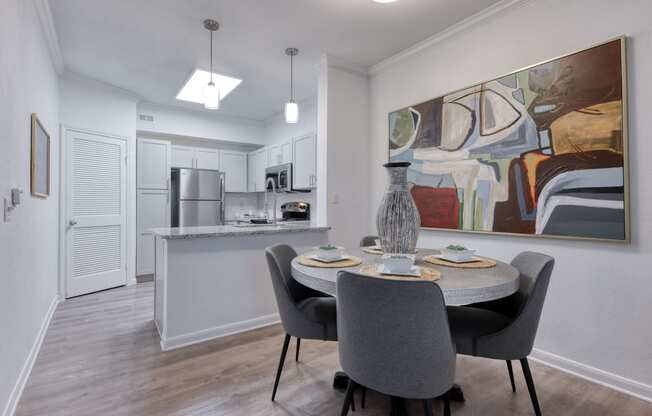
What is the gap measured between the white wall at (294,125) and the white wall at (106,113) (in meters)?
2.04

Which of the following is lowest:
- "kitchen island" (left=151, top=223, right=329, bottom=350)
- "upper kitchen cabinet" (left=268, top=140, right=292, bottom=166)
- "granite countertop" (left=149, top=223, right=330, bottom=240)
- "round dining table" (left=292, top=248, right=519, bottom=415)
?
"kitchen island" (left=151, top=223, right=329, bottom=350)

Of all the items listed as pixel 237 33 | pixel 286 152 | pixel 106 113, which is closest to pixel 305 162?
pixel 286 152

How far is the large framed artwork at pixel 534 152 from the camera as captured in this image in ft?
6.25

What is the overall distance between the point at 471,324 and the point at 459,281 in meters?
0.43

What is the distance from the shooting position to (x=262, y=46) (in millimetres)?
3094

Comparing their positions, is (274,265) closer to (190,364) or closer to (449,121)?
(190,364)

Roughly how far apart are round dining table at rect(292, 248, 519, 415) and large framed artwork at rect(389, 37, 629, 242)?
2.74 ft

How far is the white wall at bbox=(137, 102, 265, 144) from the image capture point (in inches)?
189

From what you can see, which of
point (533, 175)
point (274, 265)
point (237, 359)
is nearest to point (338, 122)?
point (533, 175)

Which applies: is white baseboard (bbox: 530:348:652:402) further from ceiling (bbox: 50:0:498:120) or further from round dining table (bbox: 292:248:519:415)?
ceiling (bbox: 50:0:498:120)

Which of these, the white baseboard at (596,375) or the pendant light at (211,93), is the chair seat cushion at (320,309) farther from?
the pendant light at (211,93)

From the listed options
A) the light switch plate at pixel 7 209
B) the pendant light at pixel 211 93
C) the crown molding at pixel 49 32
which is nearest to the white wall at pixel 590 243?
the pendant light at pixel 211 93

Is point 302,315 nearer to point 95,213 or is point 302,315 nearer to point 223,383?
point 223,383

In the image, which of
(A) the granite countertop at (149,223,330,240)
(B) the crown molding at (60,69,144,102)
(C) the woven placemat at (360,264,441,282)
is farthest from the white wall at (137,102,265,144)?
(C) the woven placemat at (360,264,441,282)
